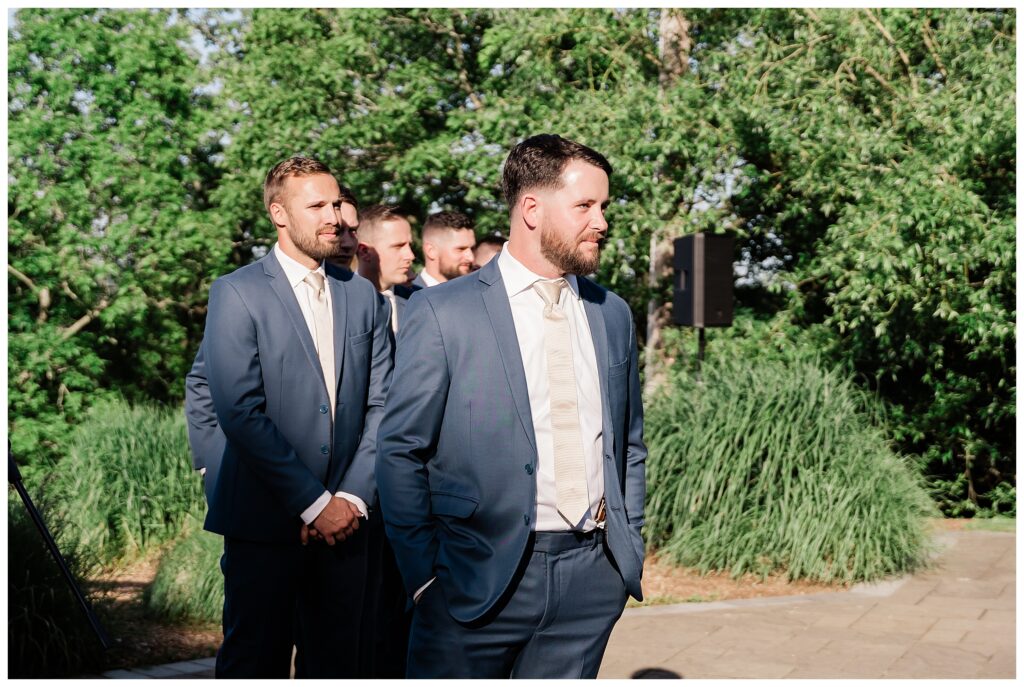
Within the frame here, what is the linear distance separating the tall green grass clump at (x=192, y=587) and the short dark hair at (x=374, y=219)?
223 cm

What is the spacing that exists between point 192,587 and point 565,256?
14.8 ft

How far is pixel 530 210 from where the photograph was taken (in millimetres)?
2814

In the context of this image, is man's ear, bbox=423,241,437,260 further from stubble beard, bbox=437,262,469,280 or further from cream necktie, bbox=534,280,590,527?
cream necktie, bbox=534,280,590,527

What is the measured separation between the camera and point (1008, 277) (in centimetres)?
1026

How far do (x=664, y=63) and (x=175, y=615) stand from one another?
30.1 ft

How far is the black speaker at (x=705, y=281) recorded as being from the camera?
31.9 ft

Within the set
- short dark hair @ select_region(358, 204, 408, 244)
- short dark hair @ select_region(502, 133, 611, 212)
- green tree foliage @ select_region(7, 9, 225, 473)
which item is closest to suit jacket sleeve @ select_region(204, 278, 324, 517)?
short dark hair @ select_region(502, 133, 611, 212)

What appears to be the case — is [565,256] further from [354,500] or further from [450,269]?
[450,269]

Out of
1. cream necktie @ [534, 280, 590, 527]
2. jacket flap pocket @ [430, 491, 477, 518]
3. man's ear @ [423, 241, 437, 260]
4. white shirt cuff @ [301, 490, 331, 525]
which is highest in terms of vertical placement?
man's ear @ [423, 241, 437, 260]

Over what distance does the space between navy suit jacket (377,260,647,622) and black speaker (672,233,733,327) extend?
7.05 meters

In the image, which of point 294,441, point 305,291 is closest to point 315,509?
point 294,441

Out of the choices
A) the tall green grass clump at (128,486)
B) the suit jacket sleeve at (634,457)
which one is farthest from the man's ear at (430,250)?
the tall green grass clump at (128,486)

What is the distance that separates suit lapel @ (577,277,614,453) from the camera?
2.84 m

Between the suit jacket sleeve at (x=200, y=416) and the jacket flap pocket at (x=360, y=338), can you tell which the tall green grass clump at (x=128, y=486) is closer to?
the suit jacket sleeve at (x=200, y=416)
